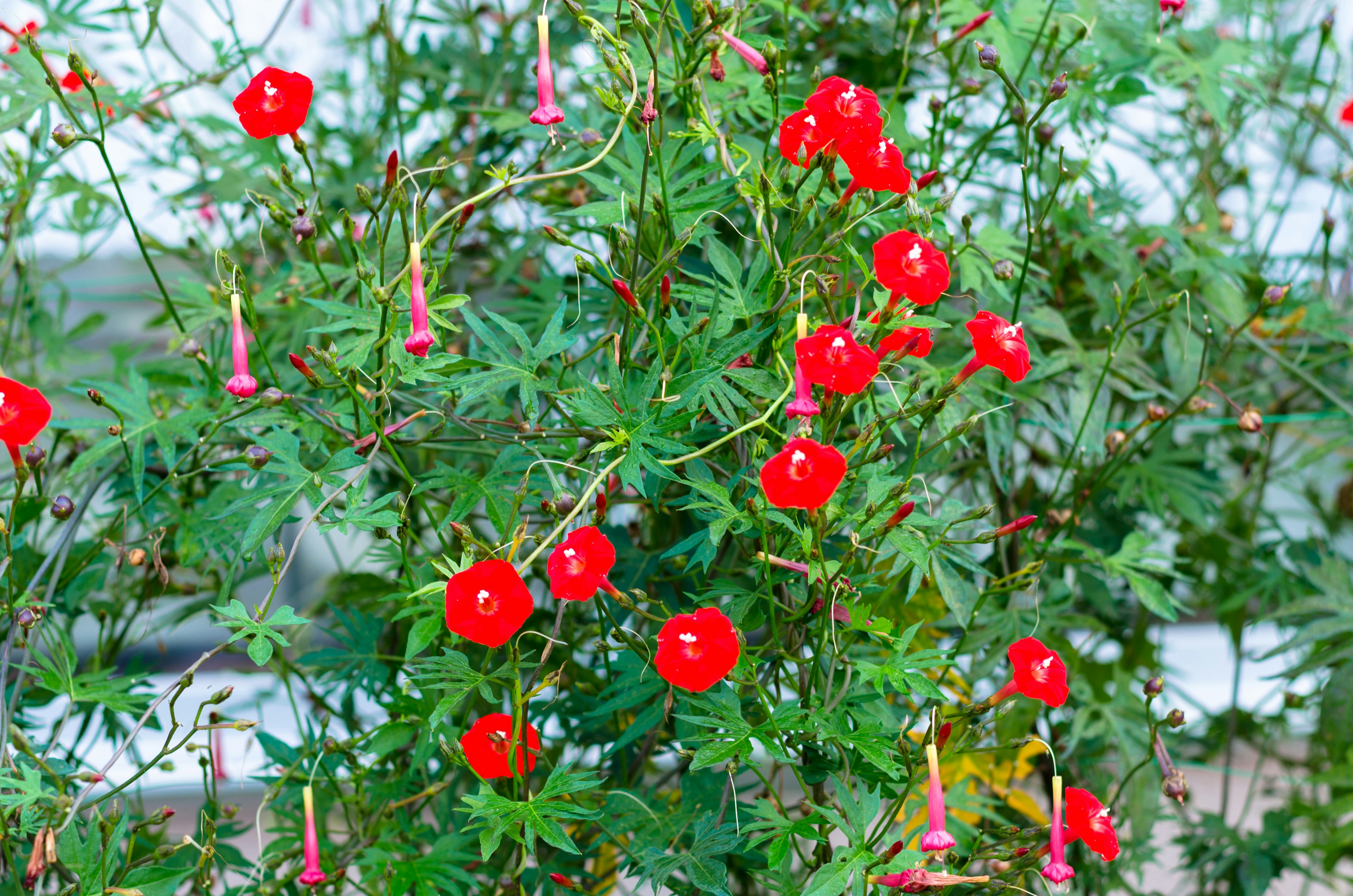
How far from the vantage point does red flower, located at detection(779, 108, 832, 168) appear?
0.79 m

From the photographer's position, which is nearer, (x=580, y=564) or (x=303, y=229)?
(x=580, y=564)

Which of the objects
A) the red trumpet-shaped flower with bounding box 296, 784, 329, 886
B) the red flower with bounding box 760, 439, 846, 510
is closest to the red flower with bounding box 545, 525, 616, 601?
the red flower with bounding box 760, 439, 846, 510

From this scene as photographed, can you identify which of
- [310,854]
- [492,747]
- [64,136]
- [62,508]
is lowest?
[310,854]

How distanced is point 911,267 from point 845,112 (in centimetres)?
13

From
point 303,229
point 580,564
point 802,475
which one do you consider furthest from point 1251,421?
point 303,229

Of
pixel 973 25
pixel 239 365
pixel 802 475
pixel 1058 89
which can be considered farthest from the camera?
pixel 973 25

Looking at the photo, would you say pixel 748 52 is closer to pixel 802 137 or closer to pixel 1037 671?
pixel 802 137

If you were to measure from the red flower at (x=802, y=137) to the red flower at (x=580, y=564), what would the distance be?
334 millimetres

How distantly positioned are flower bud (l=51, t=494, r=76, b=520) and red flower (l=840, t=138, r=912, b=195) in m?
0.77

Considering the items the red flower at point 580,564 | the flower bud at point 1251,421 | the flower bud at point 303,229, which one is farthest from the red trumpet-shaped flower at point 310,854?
the flower bud at point 1251,421

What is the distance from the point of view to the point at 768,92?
0.90 meters

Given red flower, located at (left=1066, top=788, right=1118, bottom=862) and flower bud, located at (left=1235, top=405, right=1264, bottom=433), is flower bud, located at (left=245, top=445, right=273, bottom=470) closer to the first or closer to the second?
red flower, located at (left=1066, top=788, right=1118, bottom=862)

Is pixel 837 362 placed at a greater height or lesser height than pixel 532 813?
greater

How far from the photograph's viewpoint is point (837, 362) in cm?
70
